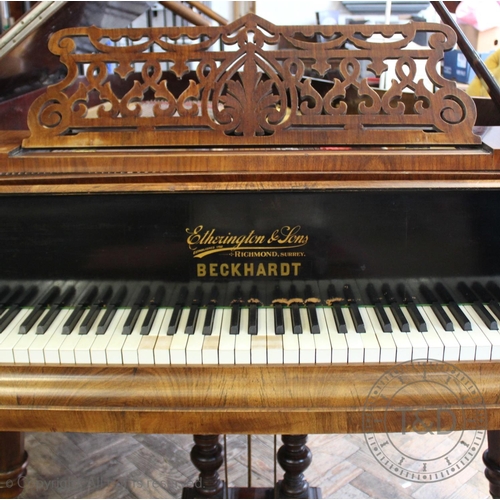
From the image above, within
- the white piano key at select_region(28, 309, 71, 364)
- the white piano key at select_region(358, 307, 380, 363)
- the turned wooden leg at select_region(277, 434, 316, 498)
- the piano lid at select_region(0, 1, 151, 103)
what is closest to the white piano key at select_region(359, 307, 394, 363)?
the white piano key at select_region(358, 307, 380, 363)

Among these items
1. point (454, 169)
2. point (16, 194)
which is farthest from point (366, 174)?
point (16, 194)

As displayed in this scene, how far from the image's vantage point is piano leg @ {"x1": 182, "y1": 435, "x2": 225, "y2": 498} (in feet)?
6.53

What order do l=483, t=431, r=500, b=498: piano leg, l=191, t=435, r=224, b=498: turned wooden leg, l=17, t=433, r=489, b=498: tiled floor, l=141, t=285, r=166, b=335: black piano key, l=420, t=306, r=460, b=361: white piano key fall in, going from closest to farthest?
1. l=420, t=306, r=460, b=361: white piano key
2. l=141, t=285, r=166, b=335: black piano key
3. l=483, t=431, r=500, b=498: piano leg
4. l=191, t=435, r=224, b=498: turned wooden leg
5. l=17, t=433, r=489, b=498: tiled floor

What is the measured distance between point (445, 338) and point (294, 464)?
2.56 ft

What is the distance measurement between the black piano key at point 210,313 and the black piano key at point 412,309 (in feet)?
1.75

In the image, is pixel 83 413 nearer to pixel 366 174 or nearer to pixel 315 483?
pixel 366 174

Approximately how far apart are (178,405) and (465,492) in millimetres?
1694

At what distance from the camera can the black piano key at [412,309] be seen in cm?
153

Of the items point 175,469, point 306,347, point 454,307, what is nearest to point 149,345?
point 306,347

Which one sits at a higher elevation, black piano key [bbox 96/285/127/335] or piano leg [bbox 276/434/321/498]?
black piano key [bbox 96/285/127/335]

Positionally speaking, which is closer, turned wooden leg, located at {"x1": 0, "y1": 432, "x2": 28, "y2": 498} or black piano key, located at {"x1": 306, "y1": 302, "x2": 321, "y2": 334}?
black piano key, located at {"x1": 306, "y1": 302, "x2": 321, "y2": 334}

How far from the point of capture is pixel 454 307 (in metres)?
1.61

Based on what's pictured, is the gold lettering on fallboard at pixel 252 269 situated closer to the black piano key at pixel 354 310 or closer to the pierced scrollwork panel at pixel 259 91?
the black piano key at pixel 354 310

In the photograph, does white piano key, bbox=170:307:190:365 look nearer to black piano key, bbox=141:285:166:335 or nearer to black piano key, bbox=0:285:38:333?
black piano key, bbox=141:285:166:335
